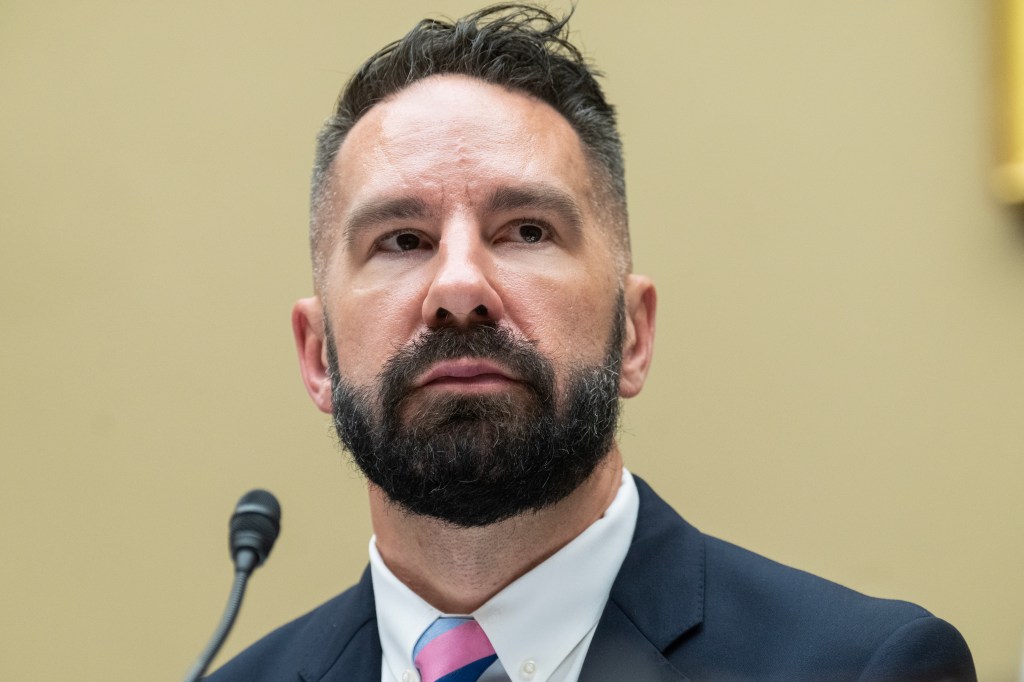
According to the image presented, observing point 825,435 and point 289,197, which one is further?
point 289,197

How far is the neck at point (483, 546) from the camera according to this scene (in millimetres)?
2197

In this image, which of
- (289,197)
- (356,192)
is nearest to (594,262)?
(356,192)

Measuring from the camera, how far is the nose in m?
2.04

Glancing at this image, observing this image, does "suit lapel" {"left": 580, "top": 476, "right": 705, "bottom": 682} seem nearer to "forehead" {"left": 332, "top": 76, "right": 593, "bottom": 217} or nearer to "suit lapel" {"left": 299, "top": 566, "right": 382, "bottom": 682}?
"suit lapel" {"left": 299, "top": 566, "right": 382, "bottom": 682}

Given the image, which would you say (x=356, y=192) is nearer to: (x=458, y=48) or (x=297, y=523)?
(x=458, y=48)

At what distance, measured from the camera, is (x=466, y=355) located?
2057 millimetres

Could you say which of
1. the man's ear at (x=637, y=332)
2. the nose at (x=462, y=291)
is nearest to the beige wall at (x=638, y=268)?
the man's ear at (x=637, y=332)

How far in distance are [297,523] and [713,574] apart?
137cm

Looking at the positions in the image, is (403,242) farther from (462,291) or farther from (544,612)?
(544,612)

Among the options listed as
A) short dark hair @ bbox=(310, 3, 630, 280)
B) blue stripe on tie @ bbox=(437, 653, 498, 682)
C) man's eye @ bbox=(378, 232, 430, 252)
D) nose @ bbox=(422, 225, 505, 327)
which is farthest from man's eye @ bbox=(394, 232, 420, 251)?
blue stripe on tie @ bbox=(437, 653, 498, 682)

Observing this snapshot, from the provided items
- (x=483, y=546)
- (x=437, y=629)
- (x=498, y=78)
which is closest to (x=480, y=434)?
(x=483, y=546)

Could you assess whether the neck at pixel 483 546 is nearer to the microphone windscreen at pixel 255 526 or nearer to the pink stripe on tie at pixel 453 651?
the pink stripe on tie at pixel 453 651

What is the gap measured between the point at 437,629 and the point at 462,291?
0.60 metres

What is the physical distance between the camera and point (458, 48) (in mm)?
2445
